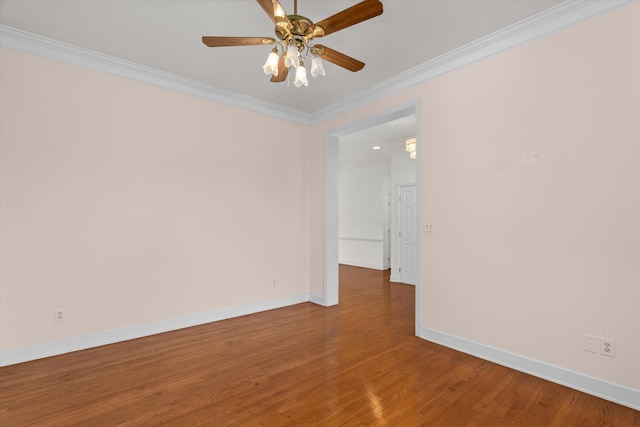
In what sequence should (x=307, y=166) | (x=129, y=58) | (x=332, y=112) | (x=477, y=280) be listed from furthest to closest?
(x=307, y=166), (x=332, y=112), (x=129, y=58), (x=477, y=280)

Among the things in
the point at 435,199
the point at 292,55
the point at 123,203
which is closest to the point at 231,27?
the point at 292,55

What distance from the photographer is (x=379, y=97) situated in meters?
3.89

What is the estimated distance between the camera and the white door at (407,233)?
6.38 meters

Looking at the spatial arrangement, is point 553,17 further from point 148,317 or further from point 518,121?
point 148,317

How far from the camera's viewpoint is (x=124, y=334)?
10.8ft

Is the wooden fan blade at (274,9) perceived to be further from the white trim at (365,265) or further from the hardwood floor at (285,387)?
the white trim at (365,265)

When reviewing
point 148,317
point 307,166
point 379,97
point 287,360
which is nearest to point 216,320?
point 148,317

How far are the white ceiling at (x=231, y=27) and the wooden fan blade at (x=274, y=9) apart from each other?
61 centimetres

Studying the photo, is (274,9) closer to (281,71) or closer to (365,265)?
(281,71)

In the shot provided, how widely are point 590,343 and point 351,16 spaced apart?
9.75 feet

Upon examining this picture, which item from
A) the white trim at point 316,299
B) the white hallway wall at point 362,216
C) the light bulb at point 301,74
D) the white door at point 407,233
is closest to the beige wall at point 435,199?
the white trim at point 316,299

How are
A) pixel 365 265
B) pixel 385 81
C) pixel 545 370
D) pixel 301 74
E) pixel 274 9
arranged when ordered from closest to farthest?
pixel 274 9 < pixel 301 74 < pixel 545 370 < pixel 385 81 < pixel 365 265

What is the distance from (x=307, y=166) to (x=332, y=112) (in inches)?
38.2

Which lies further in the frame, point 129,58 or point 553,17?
point 129,58
